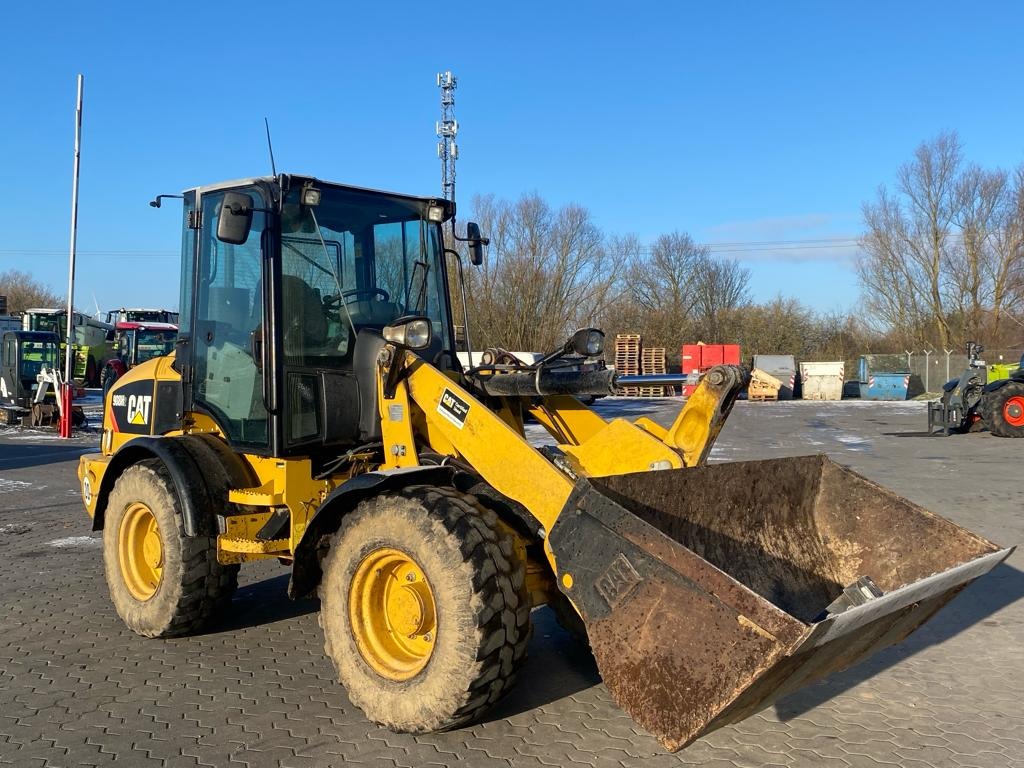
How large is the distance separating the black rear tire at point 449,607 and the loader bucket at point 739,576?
0.37 meters

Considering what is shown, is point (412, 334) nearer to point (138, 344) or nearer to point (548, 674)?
point (548, 674)

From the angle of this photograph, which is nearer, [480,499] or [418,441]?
[480,499]

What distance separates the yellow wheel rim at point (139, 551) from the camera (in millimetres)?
Result: 5809

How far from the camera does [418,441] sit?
4.88 meters

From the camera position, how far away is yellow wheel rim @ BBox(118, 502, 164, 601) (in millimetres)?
5809

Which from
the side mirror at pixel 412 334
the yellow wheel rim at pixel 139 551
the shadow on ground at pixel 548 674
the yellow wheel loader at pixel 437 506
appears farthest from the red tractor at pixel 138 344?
the side mirror at pixel 412 334

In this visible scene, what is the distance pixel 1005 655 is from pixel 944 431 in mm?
16200

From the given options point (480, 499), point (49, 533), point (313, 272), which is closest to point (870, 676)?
point (480, 499)

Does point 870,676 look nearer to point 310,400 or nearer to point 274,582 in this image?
point 310,400

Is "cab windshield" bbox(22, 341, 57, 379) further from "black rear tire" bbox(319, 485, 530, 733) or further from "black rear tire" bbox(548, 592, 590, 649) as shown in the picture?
"black rear tire" bbox(319, 485, 530, 733)

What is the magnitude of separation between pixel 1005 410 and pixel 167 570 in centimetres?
1912

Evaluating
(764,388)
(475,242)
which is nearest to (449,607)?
(475,242)

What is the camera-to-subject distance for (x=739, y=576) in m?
Answer: 4.52

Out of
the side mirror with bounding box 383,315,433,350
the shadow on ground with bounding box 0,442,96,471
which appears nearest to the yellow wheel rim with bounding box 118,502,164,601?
the side mirror with bounding box 383,315,433,350
